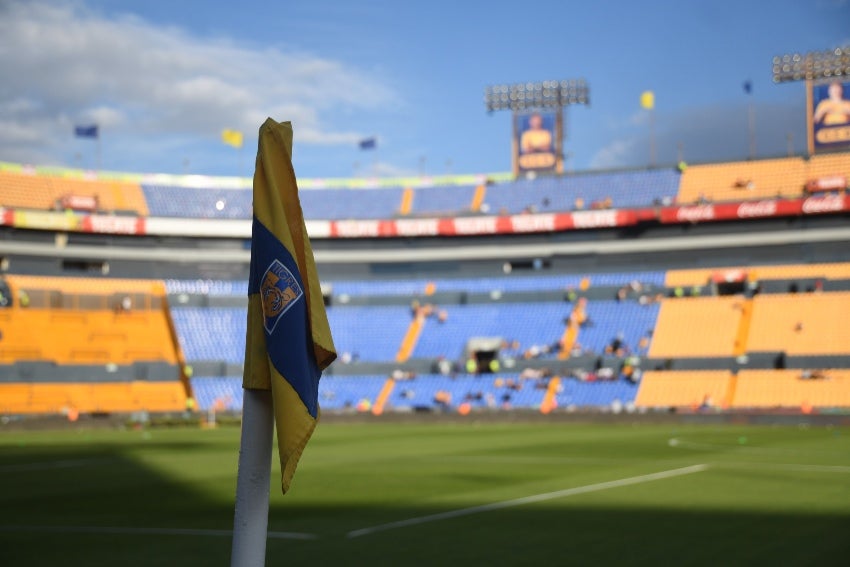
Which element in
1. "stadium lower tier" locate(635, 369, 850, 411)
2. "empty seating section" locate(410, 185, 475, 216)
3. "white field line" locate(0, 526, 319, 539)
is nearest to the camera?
"white field line" locate(0, 526, 319, 539)

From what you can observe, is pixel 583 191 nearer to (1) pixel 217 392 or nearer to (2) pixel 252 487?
(1) pixel 217 392

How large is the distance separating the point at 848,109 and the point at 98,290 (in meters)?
60.2

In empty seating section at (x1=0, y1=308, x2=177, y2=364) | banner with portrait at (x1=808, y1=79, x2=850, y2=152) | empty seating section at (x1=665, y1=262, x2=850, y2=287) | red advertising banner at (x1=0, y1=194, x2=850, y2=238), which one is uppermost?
banner with portrait at (x1=808, y1=79, x2=850, y2=152)

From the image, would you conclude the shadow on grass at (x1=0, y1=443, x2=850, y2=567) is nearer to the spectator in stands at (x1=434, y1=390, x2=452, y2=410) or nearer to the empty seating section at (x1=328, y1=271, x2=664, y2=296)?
the spectator in stands at (x1=434, y1=390, x2=452, y2=410)

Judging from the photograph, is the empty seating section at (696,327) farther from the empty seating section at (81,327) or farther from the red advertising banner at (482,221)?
the empty seating section at (81,327)

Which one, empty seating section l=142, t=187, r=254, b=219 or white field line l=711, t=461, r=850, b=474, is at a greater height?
empty seating section l=142, t=187, r=254, b=219

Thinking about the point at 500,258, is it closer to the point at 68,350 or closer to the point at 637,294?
the point at 637,294

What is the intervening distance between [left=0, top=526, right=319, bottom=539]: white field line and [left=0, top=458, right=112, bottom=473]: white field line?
14.3 m

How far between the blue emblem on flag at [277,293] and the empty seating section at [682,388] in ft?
209

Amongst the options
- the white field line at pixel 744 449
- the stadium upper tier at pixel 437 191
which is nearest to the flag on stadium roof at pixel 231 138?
the stadium upper tier at pixel 437 191

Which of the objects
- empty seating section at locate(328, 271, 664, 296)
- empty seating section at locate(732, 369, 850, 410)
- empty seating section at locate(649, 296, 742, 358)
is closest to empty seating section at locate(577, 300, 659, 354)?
empty seating section at locate(649, 296, 742, 358)

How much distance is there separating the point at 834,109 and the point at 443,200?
1299 inches

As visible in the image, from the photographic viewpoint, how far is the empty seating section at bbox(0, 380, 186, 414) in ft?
220

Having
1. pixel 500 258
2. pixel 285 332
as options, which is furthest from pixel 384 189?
pixel 285 332
